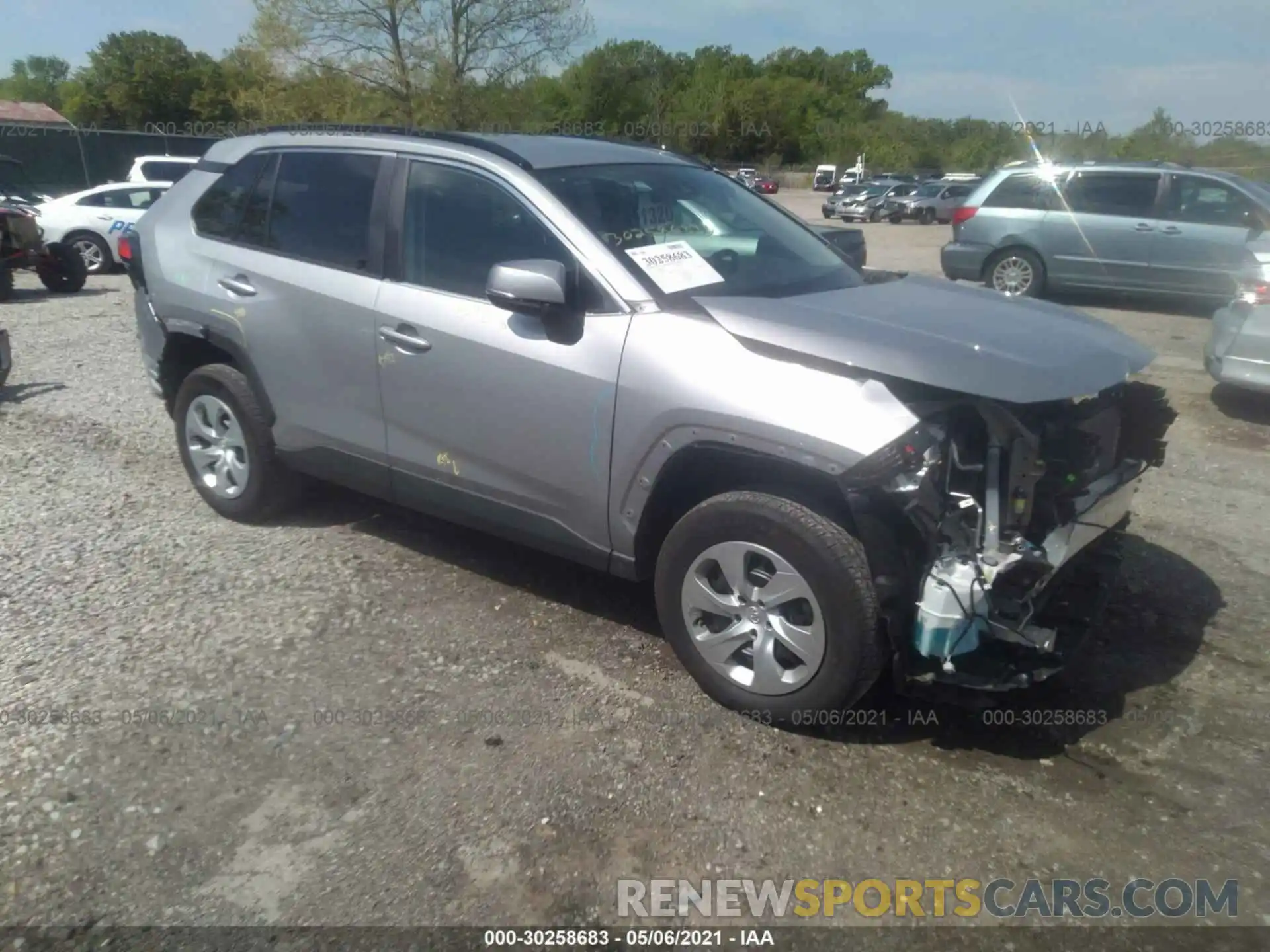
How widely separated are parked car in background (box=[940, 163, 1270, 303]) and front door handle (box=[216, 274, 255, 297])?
398 inches

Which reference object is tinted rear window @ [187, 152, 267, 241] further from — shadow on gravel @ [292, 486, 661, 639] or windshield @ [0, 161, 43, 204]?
windshield @ [0, 161, 43, 204]

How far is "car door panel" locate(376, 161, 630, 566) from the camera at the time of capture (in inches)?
140

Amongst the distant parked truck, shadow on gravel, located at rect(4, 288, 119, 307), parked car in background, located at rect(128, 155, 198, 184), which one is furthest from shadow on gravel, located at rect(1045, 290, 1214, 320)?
the distant parked truck

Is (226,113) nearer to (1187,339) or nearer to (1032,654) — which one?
(1187,339)

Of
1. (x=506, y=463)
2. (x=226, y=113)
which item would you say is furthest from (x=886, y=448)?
(x=226, y=113)

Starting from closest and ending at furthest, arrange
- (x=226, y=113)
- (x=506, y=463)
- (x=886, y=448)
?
(x=886, y=448), (x=506, y=463), (x=226, y=113)

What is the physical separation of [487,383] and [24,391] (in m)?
5.51

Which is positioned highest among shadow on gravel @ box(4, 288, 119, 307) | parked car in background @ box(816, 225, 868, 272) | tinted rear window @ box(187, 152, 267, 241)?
tinted rear window @ box(187, 152, 267, 241)

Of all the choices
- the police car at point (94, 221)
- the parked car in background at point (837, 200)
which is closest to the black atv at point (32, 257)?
the police car at point (94, 221)

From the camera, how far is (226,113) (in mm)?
52969

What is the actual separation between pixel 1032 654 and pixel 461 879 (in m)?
1.83

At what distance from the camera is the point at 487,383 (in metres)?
3.74

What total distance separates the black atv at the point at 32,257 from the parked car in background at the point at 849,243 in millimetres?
10665

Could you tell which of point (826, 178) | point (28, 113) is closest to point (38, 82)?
point (28, 113)
